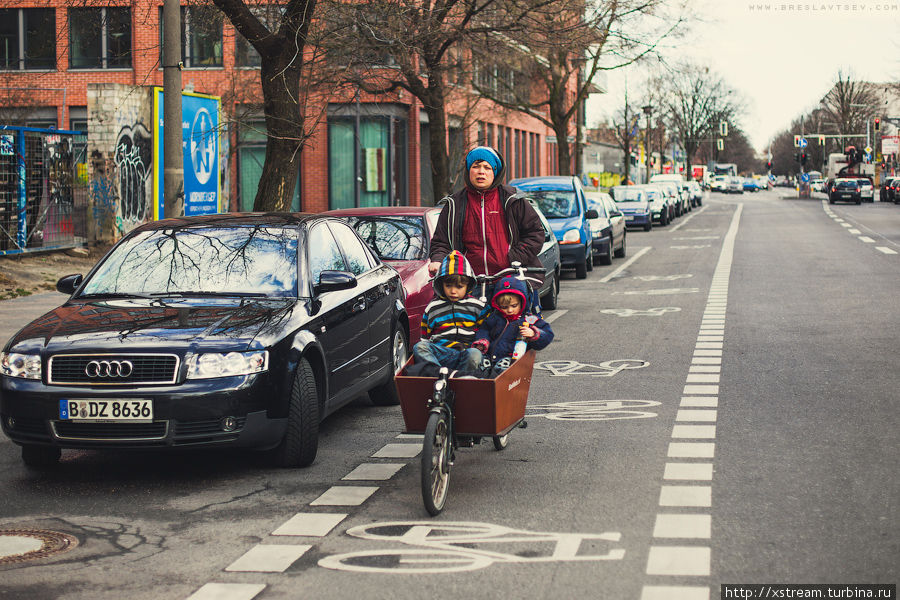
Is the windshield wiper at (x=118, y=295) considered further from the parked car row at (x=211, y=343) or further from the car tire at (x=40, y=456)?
the car tire at (x=40, y=456)

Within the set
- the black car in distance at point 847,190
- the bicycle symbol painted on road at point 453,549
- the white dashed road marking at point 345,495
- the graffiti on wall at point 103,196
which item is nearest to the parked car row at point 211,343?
the white dashed road marking at point 345,495

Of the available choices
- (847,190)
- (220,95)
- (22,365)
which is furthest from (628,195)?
(22,365)

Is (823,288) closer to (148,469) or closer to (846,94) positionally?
(148,469)

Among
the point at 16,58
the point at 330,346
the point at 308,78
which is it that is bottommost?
the point at 330,346

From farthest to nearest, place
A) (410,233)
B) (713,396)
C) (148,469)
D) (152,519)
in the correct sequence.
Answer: (410,233) < (713,396) < (148,469) < (152,519)

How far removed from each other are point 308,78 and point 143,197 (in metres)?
5.23

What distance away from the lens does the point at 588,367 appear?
11508mm

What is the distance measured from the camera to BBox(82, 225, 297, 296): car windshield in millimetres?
7969

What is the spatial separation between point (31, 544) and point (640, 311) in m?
11.9

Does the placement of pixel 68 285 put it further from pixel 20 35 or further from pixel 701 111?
pixel 701 111

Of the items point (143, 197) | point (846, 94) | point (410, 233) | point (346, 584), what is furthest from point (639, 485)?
point (846, 94)

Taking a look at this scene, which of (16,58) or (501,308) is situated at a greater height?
(16,58)

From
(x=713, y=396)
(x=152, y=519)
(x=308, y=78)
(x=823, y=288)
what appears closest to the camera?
(x=152, y=519)

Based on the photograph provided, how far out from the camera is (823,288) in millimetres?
19312
